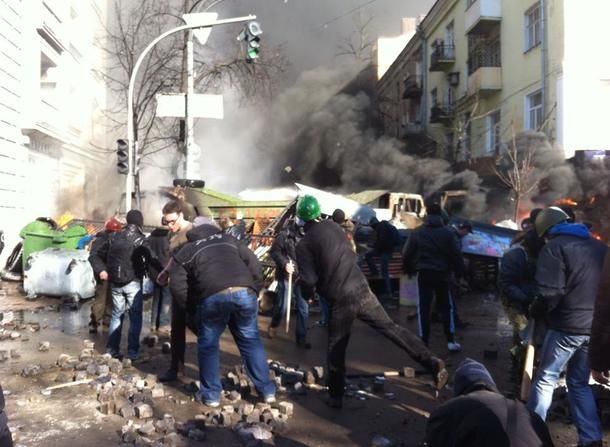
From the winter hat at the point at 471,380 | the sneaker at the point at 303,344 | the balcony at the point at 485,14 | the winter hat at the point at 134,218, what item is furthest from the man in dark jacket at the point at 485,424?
the balcony at the point at 485,14

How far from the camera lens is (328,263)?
4.94 m

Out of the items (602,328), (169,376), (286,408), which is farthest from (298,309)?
(602,328)

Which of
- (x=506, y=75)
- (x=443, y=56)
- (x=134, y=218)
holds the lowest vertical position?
(x=134, y=218)

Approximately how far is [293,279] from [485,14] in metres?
17.4

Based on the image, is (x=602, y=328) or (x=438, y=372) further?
(x=438, y=372)

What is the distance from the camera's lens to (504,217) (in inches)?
736

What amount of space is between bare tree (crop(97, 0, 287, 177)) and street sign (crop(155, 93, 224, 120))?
7251mm

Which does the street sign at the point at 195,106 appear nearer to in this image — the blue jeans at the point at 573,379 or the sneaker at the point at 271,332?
the sneaker at the point at 271,332

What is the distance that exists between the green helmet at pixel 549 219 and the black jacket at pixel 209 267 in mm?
2278

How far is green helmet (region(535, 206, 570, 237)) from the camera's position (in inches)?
162

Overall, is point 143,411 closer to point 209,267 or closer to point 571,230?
point 209,267

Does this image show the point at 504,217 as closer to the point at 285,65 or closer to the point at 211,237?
the point at 285,65

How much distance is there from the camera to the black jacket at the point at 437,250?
6.48m

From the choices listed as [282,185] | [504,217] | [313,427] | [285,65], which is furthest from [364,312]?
[282,185]
